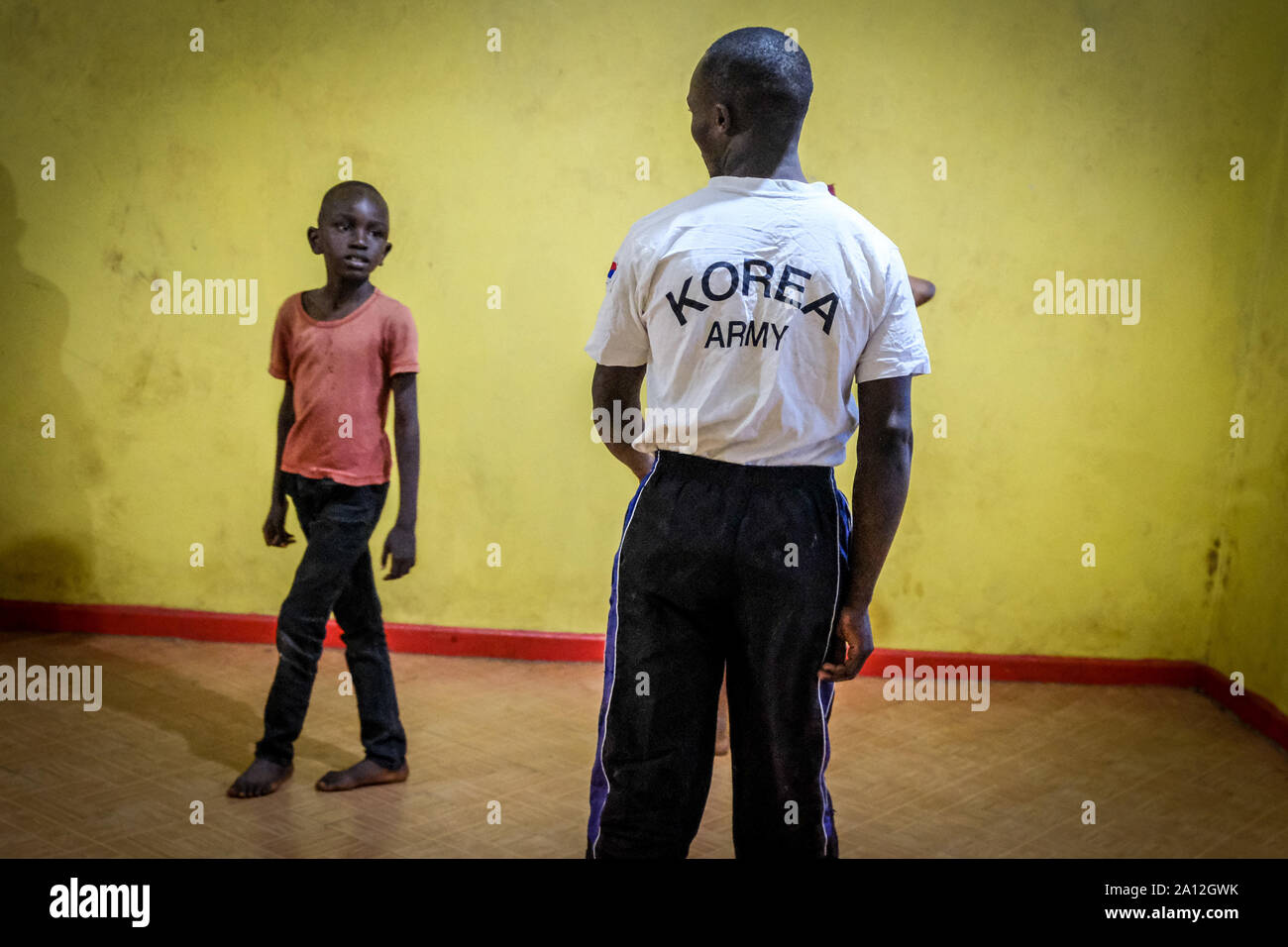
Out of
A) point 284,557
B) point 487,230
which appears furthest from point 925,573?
point 284,557

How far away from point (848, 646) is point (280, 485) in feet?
6.81

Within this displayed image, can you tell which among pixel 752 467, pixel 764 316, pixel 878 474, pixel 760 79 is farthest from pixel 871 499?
pixel 760 79

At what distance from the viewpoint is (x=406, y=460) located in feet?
11.1

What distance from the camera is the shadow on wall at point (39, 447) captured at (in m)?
4.83

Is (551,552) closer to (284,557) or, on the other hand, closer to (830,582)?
(284,557)

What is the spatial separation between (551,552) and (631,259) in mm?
2942

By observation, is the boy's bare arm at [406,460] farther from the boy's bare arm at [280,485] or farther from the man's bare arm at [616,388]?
the man's bare arm at [616,388]

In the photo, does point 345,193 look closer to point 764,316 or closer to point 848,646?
point 764,316

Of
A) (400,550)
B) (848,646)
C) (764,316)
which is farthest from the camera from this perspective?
(400,550)

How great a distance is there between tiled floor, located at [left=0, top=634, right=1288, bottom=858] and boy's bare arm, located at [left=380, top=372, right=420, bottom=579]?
29.2 inches

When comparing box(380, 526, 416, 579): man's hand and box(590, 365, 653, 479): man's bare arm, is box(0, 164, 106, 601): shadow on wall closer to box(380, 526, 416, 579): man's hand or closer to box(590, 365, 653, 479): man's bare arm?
box(380, 526, 416, 579): man's hand

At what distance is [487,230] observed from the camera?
460 centimetres

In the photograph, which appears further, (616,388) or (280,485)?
(280,485)

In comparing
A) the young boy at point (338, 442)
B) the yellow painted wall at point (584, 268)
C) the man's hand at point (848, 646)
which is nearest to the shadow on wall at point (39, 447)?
the yellow painted wall at point (584, 268)
